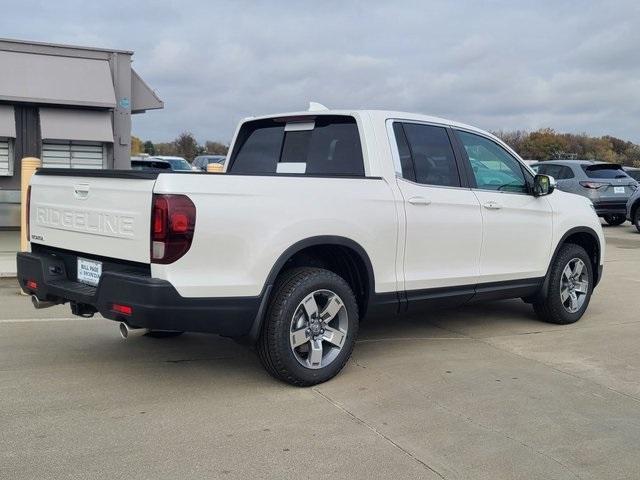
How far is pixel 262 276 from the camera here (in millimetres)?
4359

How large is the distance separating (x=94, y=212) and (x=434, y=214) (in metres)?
2.56

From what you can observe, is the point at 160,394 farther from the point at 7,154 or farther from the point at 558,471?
the point at 7,154

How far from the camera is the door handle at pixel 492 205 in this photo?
19.2 ft

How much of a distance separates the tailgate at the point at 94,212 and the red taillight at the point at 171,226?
68 mm

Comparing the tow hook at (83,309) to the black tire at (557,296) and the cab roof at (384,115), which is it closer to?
the cab roof at (384,115)

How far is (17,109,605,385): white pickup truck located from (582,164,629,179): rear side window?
11799mm

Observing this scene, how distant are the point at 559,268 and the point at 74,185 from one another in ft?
14.8

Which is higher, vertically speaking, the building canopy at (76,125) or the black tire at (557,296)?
the building canopy at (76,125)

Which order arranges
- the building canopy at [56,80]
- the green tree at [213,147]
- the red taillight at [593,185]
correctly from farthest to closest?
1. the green tree at [213,147]
2. the red taillight at [593,185]
3. the building canopy at [56,80]

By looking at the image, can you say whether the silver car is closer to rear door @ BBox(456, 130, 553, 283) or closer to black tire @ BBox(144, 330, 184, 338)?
rear door @ BBox(456, 130, 553, 283)

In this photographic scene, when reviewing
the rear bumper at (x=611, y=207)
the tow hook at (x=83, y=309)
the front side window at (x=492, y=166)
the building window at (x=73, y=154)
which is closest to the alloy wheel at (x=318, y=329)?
the tow hook at (x=83, y=309)

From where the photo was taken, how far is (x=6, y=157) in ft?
41.5

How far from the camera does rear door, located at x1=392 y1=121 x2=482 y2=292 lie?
17.3 ft

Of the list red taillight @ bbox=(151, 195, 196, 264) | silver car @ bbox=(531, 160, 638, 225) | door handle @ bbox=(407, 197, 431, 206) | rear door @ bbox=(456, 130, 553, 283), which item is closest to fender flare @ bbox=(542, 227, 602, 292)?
rear door @ bbox=(456, 130, 553, 283)
